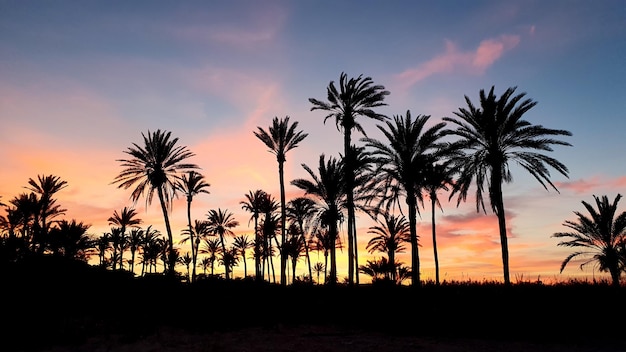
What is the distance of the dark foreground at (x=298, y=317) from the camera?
10.1 m

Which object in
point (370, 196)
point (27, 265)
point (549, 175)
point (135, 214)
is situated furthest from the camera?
point (135, 214)

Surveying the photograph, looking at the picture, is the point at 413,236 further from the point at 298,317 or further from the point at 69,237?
the point at 69,237

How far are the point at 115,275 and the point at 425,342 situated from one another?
12260 millimetres

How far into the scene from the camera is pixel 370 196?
31.0m

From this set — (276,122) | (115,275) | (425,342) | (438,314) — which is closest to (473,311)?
(438,314)

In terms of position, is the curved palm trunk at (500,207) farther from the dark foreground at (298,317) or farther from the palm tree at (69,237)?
the palm tree at (69,237)

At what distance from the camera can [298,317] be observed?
12656mm

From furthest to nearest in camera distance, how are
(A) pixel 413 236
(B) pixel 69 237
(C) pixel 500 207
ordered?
(B) pixel 69 237
(A) pixel 413 236
(C) pixel 500 207

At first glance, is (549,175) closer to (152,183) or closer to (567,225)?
(567,225)

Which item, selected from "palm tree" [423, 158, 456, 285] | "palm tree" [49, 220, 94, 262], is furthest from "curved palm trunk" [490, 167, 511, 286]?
"palm tree" [49, 220, 94, 262]

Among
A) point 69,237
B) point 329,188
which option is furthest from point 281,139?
point 69,237

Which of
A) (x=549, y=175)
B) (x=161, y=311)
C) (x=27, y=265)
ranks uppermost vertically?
(x=549, y=175)

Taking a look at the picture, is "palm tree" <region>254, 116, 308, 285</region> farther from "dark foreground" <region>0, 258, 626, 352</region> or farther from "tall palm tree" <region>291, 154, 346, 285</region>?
"dark foreground" <region>0, 258, 626, 352</region>

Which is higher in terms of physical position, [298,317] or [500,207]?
[500,207]
